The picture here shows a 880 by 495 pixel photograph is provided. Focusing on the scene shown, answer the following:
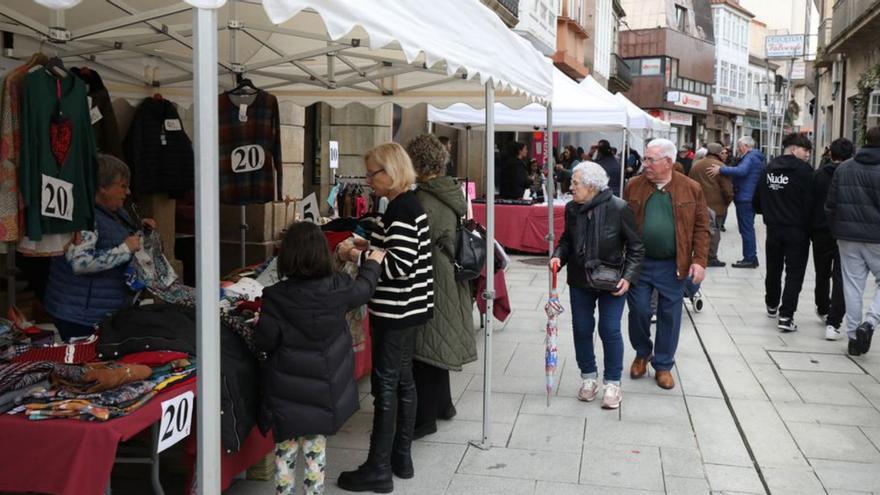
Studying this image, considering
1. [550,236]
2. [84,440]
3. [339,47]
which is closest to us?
[84,440]

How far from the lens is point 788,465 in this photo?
477 centimetres

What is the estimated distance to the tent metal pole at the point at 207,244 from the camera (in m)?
2.48

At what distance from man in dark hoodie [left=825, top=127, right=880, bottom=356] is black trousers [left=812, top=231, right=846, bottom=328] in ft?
1.71

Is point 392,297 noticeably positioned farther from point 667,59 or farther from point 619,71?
point 667,59

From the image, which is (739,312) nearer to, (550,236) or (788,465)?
(550,236)

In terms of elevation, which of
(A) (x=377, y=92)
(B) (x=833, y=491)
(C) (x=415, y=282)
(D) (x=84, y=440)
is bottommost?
(B) (x=833, y=491)

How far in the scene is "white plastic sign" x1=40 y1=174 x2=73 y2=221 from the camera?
3.78 meters

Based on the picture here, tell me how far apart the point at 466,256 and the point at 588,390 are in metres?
1.63

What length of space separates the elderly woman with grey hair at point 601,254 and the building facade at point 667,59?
4698 centimetres

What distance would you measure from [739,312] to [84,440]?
25.4ft

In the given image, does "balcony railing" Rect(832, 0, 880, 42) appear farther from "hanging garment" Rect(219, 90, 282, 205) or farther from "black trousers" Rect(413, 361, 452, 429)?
"black trousers" Rect(413, 361, 452, 429)

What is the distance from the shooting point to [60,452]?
290cm

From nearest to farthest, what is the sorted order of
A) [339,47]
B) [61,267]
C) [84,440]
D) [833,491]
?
[84,440] < [61,267] < [833,491] < [339,47]

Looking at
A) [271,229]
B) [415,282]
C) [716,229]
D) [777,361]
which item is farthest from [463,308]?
[716,229]
